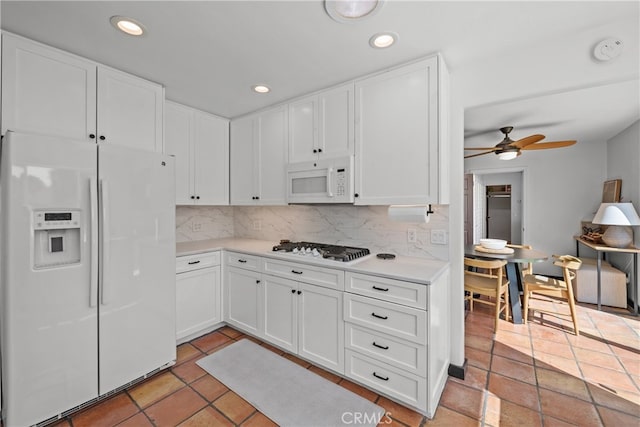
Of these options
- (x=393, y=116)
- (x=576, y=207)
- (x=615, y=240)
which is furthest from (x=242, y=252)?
(x=576, y=207)

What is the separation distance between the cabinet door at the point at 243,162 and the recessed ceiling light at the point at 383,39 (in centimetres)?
163

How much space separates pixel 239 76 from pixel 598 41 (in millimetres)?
2414

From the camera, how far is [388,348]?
1.78 m

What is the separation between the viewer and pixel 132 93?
7.04ft

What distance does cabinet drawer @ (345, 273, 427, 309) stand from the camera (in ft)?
5.42

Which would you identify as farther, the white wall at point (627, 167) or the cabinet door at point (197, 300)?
the white wall at point (627, 167)

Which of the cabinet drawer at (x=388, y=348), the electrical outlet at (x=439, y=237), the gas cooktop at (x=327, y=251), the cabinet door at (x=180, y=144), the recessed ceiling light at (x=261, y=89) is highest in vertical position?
the recessed ceiling light at (x=261, y=89)

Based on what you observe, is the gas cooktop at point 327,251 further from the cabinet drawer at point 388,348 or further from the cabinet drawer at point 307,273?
the cabinet drawer at point 388,348

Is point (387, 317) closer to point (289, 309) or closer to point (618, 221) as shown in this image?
point (289, 309)

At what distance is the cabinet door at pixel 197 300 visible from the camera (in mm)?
2504

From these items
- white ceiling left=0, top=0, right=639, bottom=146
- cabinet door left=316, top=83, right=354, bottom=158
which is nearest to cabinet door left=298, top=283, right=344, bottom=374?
cabinet door left=316, top=83, right=354, bottom=158

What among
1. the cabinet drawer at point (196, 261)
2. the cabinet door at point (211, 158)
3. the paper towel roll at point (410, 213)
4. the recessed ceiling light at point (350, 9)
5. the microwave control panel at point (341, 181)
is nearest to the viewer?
the recessed ceiling light at point (350, 9)

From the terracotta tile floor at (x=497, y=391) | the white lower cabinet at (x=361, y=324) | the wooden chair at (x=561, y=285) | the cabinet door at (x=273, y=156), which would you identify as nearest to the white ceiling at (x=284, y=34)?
the cabinet door at (x=273, y=156)

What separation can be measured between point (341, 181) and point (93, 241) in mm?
1777
